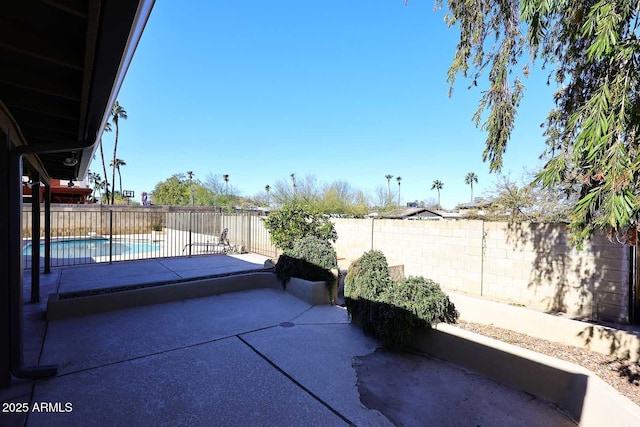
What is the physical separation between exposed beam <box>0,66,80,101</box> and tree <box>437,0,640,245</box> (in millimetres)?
3956

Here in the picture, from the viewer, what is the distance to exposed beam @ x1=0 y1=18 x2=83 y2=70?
1.60m

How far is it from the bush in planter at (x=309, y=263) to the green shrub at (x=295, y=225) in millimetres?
1509

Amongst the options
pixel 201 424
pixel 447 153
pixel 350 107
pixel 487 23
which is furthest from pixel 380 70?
pixel 201 424

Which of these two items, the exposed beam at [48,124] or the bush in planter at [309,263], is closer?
the exposed beam at [48,124]

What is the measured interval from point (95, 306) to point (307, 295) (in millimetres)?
3366

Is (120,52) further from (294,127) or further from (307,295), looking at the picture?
(294,127)

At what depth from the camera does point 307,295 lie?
5.61 meters

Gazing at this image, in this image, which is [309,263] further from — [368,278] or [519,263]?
[519,263]

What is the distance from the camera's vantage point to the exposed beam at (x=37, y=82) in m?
2.05

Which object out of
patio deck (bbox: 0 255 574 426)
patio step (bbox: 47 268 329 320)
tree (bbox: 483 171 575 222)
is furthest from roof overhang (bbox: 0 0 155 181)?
tree (bbox: 483 171 575 222)

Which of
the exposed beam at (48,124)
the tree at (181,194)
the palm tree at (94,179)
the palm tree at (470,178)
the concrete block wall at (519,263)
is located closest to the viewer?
→ the exposed beam at (48,124)

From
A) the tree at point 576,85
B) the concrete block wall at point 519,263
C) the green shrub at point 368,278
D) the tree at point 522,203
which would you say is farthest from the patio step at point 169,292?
the tree at point 522,203

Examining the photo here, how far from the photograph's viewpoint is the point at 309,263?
5.98m

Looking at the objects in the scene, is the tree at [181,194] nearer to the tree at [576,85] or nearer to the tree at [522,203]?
the tree at [522,203]
